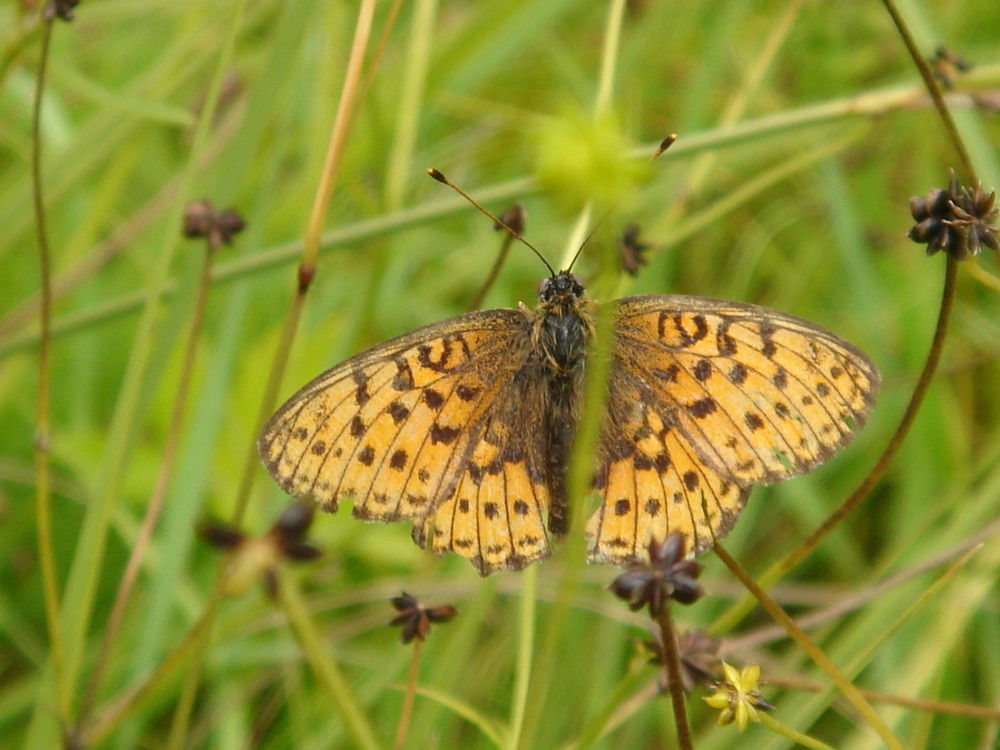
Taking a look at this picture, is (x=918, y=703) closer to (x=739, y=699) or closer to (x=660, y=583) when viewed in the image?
(x=739, y=699)

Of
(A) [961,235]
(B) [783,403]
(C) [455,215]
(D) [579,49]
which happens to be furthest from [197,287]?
(D) [579,49]

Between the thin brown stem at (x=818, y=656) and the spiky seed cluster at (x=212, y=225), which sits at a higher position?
the spiky seed cluster at (x=212, y=225)

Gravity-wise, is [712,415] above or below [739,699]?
above

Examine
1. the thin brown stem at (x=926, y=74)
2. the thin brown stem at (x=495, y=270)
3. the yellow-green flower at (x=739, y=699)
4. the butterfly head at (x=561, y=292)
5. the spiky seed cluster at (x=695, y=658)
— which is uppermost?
the thin brown stem at (x=926, y=74)

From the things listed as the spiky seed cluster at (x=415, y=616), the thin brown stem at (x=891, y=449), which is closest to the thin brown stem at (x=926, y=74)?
the thin brown stem at (x=891, y=449)

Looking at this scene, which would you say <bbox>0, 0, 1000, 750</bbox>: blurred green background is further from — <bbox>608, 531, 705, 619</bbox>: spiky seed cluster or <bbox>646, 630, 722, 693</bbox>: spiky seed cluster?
<bbox>608, 531, 705, 619</bbox>: spiky seed cluster

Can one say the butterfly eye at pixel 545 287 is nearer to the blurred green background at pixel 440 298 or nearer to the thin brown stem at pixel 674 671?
the blurred green background at pixel 440 298

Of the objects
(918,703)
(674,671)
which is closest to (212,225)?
(674,671)

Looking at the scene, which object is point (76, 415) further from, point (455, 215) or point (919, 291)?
point (919, 291)
